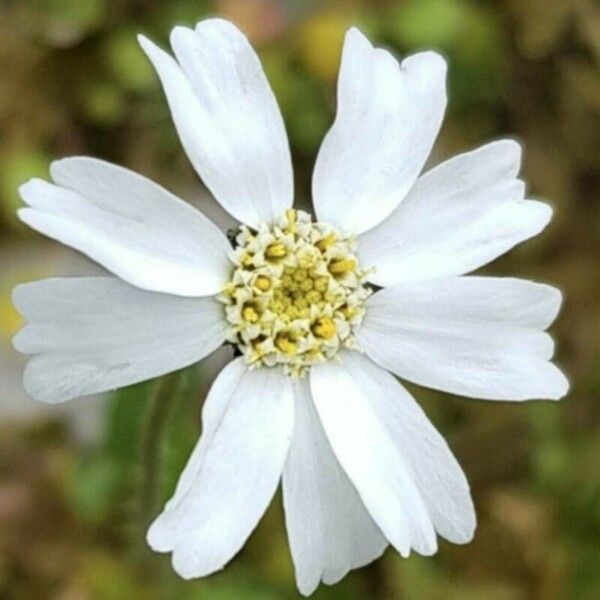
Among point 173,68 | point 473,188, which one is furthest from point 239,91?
point 473,188

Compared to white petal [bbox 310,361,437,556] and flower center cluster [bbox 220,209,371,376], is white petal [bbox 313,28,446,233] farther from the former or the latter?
white petal [bbox 310,361,437,556]

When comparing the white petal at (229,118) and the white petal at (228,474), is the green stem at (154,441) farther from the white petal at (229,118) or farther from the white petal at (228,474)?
the white petal at (229,118)

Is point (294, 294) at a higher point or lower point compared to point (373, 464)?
higher

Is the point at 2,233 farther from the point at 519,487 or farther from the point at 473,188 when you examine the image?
the point at 473,188

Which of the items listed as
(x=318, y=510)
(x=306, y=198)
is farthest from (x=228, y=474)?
(x=306, y=198)

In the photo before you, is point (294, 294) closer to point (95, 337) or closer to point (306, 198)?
point (95, 337)

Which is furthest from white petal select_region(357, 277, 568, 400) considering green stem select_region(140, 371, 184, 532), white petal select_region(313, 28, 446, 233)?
green stem select_region(140, 371, 184, 532)
